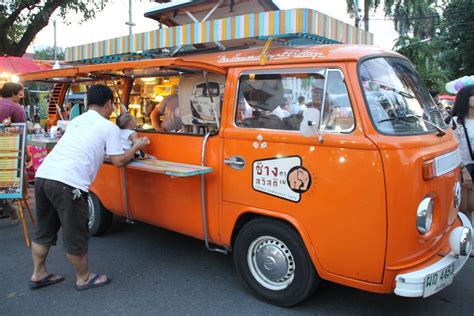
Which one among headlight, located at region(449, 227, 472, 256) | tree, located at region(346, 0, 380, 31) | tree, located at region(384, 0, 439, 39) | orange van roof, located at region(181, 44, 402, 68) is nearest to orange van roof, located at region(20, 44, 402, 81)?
orange van roof, located at region(181, 44, 402, 68)

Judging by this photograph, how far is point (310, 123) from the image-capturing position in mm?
2818

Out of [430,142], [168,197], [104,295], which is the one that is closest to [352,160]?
[430,142]

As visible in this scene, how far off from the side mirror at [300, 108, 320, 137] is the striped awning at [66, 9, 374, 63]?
0.78 metres

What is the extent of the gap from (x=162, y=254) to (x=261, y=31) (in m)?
2.64

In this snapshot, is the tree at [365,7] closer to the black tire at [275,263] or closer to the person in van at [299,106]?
the person in van at [299,106]

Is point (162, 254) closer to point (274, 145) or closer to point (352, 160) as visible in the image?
point (274, 145)

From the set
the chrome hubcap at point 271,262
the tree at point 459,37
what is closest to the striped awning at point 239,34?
the chrome hubcap at point 271,262

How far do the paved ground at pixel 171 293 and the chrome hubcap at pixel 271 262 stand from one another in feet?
0.69

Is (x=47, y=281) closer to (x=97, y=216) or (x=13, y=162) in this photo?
(x=97, y=216)

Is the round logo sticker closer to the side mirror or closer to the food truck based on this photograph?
the food truck

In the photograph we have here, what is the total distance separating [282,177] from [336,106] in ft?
2.19

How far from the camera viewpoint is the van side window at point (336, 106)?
9.48 ft

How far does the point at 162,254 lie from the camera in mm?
4531

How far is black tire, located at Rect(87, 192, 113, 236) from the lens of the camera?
194 inches
